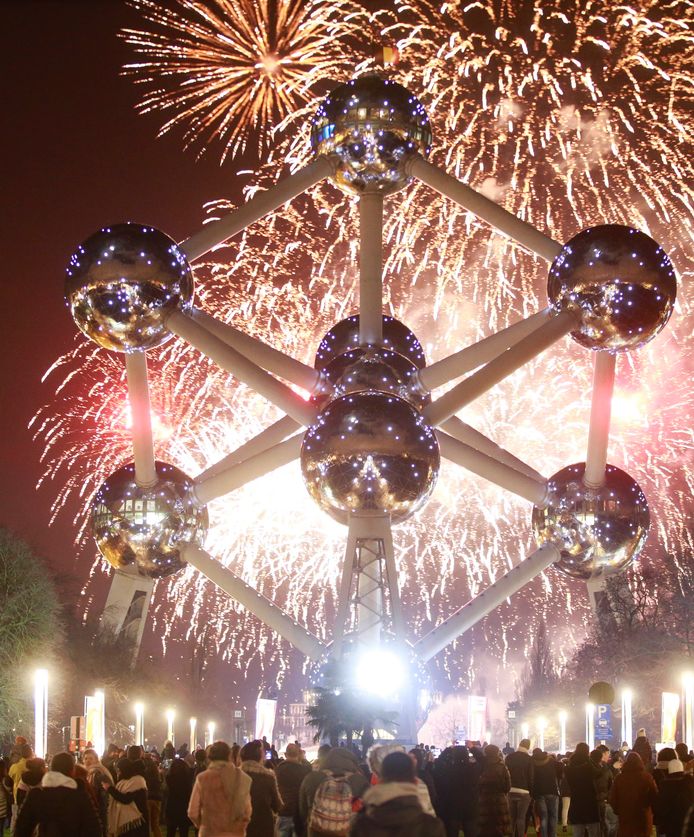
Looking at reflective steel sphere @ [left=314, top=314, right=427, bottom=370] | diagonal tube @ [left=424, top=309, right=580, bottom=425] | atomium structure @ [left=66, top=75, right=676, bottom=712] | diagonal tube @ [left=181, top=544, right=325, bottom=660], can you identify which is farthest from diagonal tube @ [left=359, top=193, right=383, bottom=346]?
diagonal tube @ [left=181, top=544, right=325, bottom=660]

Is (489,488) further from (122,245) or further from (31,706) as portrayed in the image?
(122,245)

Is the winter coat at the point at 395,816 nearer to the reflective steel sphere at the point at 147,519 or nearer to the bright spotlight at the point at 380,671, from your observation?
the reflective steel sphere at the point at 147,519

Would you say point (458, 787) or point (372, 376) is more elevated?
point (372, 376)

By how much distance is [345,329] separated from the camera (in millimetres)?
16688

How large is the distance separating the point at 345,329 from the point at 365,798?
35.1 ft

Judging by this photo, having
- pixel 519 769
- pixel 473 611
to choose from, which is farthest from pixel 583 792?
pixel 473 611

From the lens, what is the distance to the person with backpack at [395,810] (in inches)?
239

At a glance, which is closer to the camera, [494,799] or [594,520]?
[494,799]

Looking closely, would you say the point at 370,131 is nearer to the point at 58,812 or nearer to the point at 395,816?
the point at 58,812

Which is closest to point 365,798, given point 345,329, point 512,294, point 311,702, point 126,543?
point 126,543

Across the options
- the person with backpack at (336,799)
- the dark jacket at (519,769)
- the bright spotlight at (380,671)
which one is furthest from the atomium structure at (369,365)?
the person with backpack at (336,799)

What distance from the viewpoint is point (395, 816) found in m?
6.14

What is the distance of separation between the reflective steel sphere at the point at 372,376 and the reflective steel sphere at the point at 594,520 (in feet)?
6.63

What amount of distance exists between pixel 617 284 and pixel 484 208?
199 centimetres
